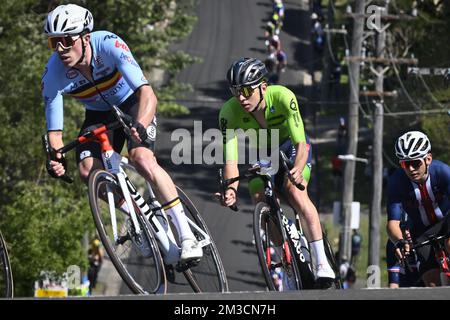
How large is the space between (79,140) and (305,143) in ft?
7.31

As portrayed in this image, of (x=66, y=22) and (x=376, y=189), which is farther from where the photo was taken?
(x=376, y=189)

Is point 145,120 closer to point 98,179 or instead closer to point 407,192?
point 98,179

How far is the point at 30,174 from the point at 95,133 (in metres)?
16.5

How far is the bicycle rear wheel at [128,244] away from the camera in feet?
39.5

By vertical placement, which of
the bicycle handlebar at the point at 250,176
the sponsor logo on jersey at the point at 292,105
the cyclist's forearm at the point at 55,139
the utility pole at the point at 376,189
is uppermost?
the sponsor logo on jersey at the point at 292,105

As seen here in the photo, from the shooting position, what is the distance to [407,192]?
44.0 feet

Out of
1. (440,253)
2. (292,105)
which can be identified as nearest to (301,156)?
(292,105)

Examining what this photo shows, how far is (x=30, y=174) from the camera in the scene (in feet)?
93.0

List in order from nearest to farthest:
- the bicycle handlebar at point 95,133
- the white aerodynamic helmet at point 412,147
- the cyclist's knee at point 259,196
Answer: the bicycle handlebar at point 95,133
the white aerodynamic helmet at point 412,147
the cyclist's knee at point 259,196

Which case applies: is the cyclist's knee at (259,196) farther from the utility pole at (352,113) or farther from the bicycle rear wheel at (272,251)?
the utility pole at (352,113)

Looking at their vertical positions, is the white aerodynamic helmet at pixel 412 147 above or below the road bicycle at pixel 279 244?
above

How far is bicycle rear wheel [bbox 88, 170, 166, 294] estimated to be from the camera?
39.5ft

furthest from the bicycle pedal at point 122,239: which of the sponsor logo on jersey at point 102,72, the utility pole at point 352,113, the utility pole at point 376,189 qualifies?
the utility pole at point 376,189

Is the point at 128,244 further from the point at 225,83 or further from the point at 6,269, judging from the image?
the point at 225,83
